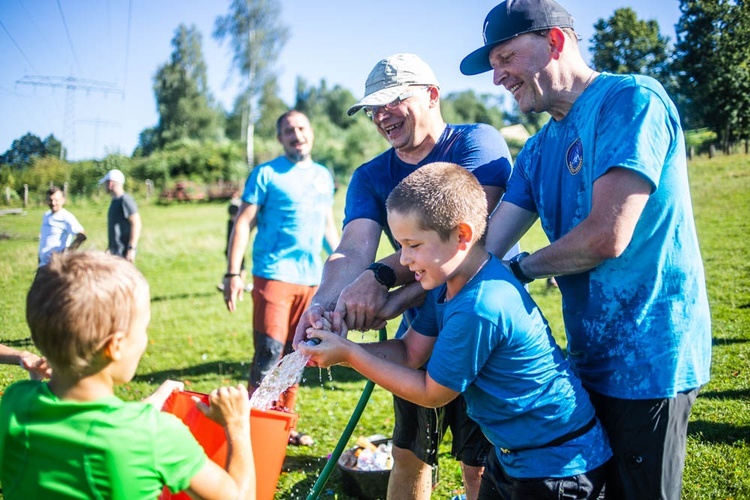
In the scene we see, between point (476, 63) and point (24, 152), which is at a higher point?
point (476, 63)

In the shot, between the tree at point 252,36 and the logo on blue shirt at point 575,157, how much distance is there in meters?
39.8

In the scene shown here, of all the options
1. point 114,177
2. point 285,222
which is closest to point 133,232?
point 114,177

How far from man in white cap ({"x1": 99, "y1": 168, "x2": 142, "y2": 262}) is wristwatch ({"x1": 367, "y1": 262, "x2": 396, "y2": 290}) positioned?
23.4 ft

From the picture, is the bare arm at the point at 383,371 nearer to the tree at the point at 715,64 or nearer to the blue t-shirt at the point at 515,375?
the blue t-shirt at the point at 515,375

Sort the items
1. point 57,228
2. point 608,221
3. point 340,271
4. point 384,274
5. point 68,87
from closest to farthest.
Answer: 1. point 608,221
2. point 384,274
3. point 340,271
4. point 68,87
5. point 57,228

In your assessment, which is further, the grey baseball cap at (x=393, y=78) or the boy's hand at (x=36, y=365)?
the grey baseball cap at (x=393, y=78)

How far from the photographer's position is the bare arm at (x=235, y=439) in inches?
73.6

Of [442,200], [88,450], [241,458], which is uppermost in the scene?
[442,200]

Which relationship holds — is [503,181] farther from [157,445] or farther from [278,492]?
[278,492]

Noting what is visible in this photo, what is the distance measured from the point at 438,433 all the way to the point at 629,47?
5.13m

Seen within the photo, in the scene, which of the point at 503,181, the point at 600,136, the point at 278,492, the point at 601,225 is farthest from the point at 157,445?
the point at 278,492

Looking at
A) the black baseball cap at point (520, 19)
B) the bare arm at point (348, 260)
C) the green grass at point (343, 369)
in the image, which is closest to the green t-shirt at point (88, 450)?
the bare arm at point (348, 260)

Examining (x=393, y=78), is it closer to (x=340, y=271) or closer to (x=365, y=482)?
(x=340, y=271)

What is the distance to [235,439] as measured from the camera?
6.31 feet
